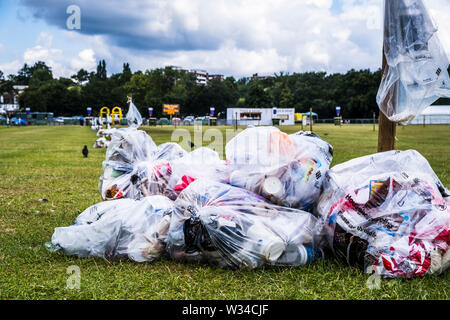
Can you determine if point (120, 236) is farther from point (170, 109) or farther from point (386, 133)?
point (170, 109)

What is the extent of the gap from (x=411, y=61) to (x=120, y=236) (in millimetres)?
2284

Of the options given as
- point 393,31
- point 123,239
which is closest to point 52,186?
point 123,239

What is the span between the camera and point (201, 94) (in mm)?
65438

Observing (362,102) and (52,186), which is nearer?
(52,186)

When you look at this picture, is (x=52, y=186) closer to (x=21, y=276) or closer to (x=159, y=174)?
(x=159, y=174)

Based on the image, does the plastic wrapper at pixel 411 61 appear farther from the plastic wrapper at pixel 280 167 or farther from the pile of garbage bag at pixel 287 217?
the plastic wrapper at pixel 280 167

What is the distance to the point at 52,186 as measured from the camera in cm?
583

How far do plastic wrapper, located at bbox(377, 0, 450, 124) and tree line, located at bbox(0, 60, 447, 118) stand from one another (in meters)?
60.2

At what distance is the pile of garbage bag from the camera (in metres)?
2.37

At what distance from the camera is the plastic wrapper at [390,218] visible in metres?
2.31

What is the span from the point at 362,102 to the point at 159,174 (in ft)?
201

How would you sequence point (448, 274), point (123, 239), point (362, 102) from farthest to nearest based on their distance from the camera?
1. point (362, 102)
2. point (123, 239)
3. point (448, 274)

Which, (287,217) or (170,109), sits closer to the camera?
→ (287,217)

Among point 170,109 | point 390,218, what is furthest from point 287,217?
point 170,109
